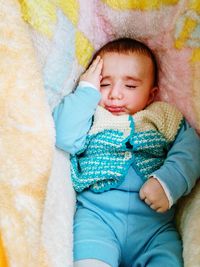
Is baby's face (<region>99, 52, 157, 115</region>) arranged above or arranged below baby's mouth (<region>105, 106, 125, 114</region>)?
above

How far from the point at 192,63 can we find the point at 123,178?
355 millimetres

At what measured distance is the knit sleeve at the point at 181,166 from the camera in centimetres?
113

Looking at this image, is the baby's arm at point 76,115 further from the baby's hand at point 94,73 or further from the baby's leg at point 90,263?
the baby's leg at point 90,263

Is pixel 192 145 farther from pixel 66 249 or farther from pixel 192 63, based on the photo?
pixel 66 249

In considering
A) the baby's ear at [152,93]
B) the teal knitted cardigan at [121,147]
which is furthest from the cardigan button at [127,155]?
the baby's ear at [152,93]

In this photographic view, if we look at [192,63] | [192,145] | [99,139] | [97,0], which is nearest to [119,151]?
[99,139]

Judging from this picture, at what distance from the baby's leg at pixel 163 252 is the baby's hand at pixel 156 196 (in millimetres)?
66

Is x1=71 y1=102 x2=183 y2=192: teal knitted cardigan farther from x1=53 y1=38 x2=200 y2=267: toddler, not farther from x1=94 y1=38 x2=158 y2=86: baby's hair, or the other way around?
x1=94 y1=38 x2=158 y2=86: baby's hair

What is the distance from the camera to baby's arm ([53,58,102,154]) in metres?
1.16

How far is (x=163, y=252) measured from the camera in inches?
41.9

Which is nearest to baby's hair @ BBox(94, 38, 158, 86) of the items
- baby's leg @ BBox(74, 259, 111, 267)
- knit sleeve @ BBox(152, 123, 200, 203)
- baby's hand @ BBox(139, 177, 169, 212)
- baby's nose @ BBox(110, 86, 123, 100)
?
baby's nose @ BBox(110, 86, 123, 100)

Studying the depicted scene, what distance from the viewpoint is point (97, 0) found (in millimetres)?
1350

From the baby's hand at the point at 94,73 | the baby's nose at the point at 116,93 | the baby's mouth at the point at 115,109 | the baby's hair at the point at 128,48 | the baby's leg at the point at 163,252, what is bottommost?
the baby's leg at the point at 163,252

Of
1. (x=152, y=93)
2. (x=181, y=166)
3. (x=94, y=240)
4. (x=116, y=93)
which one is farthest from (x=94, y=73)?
(x=94, y=240)
